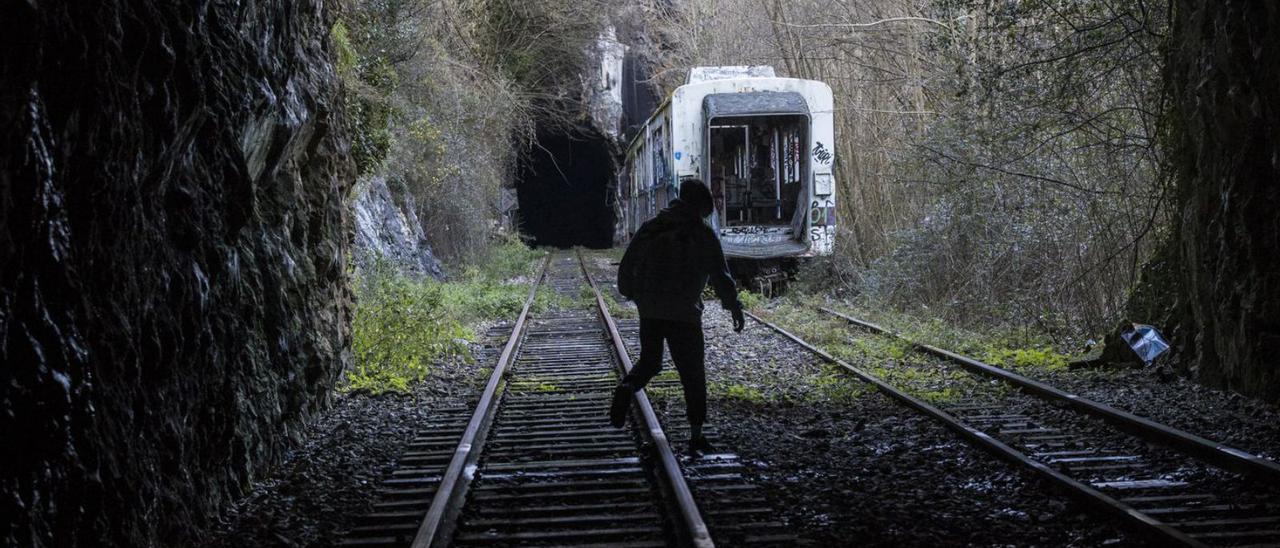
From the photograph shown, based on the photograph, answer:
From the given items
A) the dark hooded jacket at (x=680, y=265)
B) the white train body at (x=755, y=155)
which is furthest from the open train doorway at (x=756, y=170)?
the dark hooded jacket at (x=680, y=265)

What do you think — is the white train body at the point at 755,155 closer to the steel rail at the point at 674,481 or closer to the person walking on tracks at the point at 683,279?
the steel rail at the point at 674,481

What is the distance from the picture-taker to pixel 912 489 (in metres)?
6.20

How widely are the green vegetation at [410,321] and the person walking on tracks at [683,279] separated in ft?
12.0

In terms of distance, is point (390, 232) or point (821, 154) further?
point (390, 232)

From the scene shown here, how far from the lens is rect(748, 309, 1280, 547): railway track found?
16.9ft

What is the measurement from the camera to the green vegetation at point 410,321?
1063 centimetres

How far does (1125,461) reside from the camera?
6609mm

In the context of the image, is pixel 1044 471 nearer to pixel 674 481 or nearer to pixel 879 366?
pixel 674 481

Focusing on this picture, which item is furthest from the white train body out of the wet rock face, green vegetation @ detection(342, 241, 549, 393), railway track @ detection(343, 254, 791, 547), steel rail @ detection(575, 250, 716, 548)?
the wet rock face

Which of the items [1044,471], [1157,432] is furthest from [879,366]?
[1044,471]

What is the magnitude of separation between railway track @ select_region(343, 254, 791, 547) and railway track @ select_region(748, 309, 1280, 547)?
163cm

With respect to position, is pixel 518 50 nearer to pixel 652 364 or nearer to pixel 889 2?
pixel 889 2

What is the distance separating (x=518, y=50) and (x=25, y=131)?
2865 cm

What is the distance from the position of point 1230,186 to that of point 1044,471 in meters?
3.73
